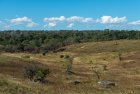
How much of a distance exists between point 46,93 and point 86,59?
128579mm

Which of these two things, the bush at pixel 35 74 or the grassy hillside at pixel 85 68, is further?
the bush at pixel 35 74

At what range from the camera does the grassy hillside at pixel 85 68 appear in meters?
24.5

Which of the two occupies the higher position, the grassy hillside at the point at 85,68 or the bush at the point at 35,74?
the bush at the point at 35,74

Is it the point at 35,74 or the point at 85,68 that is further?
the point at 85,68

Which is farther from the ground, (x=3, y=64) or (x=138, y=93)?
(x=138, y=93)

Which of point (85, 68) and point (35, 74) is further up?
point (35, 74)

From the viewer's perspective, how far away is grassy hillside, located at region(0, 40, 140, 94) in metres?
24.5

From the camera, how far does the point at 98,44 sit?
19962 cm

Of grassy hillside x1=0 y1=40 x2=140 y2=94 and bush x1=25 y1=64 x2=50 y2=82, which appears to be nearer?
grassy hillside x1=0 y1=40 x2=140 y2=94

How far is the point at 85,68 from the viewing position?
96.8 meters

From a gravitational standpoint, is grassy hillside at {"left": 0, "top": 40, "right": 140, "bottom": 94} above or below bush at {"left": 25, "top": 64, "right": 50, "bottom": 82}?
below

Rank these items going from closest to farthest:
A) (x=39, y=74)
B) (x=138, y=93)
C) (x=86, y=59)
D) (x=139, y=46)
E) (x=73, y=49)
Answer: (x=138, y=93)
(x=39, y=74)
(x=86, y=59)
(x=139, y=46)
(x=73, y=49)

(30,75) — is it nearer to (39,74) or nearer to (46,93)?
(39,74)

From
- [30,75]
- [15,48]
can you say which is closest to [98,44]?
[15,48]
